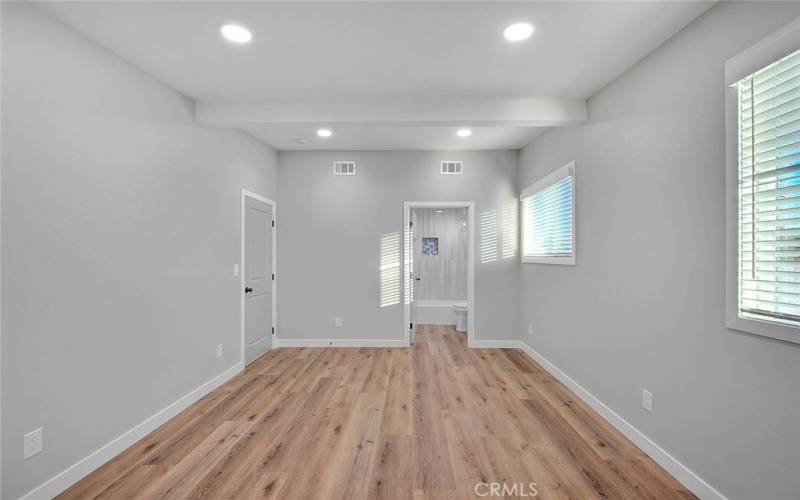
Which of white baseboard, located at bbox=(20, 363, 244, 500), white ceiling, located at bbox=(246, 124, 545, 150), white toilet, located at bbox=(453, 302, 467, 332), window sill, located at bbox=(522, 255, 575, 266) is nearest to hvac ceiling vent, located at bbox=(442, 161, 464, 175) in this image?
white ceiling, located at bbox=(246, 124, 545, 150)

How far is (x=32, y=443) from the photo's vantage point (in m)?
1.81

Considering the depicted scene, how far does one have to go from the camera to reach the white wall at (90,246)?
177 centimetres

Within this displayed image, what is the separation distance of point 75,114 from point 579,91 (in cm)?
360

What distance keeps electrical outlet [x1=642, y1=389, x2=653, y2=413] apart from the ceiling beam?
2.25 m

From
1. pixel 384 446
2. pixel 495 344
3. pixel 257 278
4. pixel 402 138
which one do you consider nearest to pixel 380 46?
pixel 402 138

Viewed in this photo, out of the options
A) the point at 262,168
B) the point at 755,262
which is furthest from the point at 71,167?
the point at 755,262

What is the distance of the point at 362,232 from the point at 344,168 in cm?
93

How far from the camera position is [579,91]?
2965 millimetres

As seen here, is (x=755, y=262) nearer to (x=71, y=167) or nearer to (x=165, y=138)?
(x=71, y=167)

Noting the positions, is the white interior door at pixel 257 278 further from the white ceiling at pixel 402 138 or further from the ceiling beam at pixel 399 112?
the ceiling beam at pixel 399 112

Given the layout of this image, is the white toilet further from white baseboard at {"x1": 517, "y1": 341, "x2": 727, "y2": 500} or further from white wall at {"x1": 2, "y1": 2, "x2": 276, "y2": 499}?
white wall at {"x1": 2, "y1": 2, "x2": 276, "y2": 499}

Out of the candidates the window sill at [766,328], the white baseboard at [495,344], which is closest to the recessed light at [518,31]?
the window sill at [766,328]

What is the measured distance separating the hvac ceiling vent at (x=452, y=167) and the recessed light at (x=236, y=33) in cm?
309

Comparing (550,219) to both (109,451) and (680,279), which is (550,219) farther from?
(109,451)
